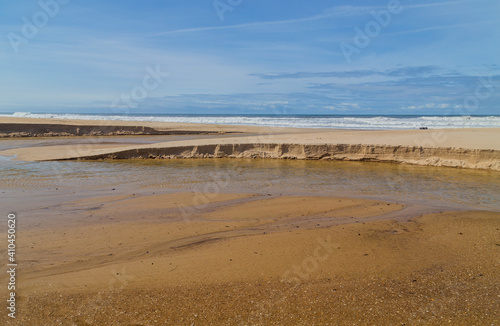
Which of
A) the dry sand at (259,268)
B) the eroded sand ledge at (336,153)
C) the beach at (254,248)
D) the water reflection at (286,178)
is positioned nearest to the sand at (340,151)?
the eroded sand ledge at (336,153)

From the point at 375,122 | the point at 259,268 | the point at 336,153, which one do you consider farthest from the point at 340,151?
the point at 375,122

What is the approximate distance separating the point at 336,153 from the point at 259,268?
10.0 meters

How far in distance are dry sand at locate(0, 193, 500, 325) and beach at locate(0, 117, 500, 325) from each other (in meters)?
0.02

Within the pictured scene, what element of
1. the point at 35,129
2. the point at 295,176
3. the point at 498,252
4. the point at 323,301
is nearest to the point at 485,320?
the point at 323,301

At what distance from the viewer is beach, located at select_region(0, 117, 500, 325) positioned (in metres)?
3.19

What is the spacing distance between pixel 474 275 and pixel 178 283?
3.37 m

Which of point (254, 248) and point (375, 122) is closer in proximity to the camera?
point (254, 248)

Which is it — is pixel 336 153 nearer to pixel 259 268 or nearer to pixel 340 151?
pixel 340 151

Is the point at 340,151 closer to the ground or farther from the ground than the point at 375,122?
closer to the ground

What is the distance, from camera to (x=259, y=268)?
401 centimetres

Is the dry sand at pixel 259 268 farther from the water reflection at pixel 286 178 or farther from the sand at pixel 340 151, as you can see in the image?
the sand at pixel 340 151

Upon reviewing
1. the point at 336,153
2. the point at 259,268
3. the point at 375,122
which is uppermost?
the point at 375,122

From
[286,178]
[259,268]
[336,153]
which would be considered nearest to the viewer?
[259,268]

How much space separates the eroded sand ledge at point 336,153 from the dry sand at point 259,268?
6155mm
